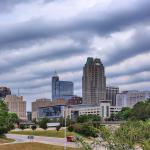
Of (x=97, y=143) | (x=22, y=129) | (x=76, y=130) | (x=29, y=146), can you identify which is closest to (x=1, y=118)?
(x=76, y=130)

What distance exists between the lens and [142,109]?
179 metres

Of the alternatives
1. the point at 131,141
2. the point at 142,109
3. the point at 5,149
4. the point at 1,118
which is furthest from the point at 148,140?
the point at 142,109

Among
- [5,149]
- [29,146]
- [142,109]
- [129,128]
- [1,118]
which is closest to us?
[129,128]

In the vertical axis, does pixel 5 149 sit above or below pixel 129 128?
below

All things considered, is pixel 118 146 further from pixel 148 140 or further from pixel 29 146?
pixel 29 146

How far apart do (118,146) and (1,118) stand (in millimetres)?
105670

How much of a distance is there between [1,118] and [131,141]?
105 metres

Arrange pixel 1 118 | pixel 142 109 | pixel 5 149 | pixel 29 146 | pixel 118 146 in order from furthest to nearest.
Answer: pixel 142 109, pixel 1 118, pixel 29 146, pixel 5 149, pixel 118 146

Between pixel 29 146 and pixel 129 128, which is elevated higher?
pixel 129 128

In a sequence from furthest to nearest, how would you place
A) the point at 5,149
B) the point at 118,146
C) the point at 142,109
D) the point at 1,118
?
the point at 142,109 < the point at 1,118 < the point at 5,149 < the point at 118,146

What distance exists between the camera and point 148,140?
93.6ft

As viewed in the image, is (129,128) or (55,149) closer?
(129,128)

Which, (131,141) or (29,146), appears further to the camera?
(29,146)

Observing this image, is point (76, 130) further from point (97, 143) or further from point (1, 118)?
point (97, 143)
